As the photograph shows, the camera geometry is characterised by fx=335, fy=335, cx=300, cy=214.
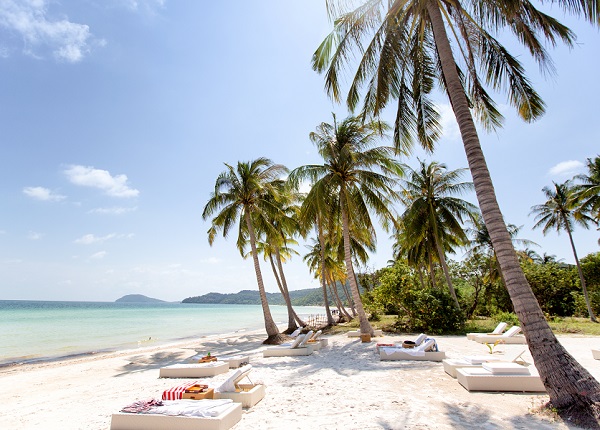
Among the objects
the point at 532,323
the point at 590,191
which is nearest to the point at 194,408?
the point at 532,323

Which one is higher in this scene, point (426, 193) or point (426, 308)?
point (426, 193)

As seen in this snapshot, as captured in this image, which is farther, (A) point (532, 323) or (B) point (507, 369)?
(B) point (507, 369)

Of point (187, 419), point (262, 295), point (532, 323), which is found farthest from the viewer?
point (262, 295)

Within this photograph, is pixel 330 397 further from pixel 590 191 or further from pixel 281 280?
pixel 590 191

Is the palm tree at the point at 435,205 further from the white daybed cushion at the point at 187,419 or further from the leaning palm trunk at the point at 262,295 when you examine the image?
the white daybed cushion at the point at 187,419

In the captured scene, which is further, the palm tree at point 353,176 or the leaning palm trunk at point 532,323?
the palm tree at point 353,176

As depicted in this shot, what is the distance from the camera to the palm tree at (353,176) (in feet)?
49.5

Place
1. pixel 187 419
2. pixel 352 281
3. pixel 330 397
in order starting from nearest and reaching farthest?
1. pixel 187 419
2. pixel 330 397
3. pixel 352 281

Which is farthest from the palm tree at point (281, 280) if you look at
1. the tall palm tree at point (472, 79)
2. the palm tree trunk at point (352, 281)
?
the tall palm tree at point (472, 79)

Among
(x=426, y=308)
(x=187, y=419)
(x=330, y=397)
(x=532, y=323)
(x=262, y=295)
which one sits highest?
(x=262, y=295)

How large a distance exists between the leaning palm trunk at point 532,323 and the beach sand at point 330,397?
39 centimetres

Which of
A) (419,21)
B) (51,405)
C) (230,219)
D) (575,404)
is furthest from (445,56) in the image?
(230,219)

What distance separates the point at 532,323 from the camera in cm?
513

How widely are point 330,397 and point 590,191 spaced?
2218 cm
